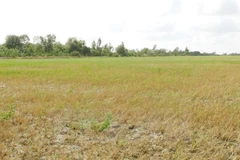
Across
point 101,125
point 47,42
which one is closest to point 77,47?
point 47,42

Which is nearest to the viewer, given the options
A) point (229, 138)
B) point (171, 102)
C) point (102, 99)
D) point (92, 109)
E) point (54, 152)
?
point (54, 152)

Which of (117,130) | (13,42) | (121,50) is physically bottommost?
(117,130)

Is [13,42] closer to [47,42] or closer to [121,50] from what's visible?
[47,42]

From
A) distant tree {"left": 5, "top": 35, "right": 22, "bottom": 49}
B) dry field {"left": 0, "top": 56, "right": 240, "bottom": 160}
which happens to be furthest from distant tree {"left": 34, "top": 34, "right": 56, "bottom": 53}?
dry field {"left": 0, "top": 56, "right": 240, "bottom": 160}

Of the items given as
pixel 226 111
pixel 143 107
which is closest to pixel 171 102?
pixel 143 107

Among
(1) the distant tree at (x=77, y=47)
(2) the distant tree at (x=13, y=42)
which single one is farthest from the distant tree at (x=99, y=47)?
(2) the distant tree at (x=13, y=42)

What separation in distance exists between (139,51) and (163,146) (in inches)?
4759

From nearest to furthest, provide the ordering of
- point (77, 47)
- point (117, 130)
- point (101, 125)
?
1. point (117, 130)
2. point (101, 125)
3. point (77, 47)

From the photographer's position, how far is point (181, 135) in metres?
4.90

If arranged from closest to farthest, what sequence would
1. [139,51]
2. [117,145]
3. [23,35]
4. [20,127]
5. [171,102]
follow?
1. [117,145]
2. [20,127]
3. [171,102]
4. [23,35]
5. [139,51]

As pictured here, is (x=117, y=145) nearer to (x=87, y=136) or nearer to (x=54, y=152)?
(x=87, y=136)

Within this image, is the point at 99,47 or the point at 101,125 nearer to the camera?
the point at 101,125

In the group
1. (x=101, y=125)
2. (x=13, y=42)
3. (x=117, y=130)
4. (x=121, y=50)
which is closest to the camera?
(x=117, y=130)

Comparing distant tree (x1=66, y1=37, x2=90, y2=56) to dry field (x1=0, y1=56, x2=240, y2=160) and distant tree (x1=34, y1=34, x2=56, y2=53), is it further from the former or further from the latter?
dry field (x1=0, y1=56, x2=240, y2=160)
